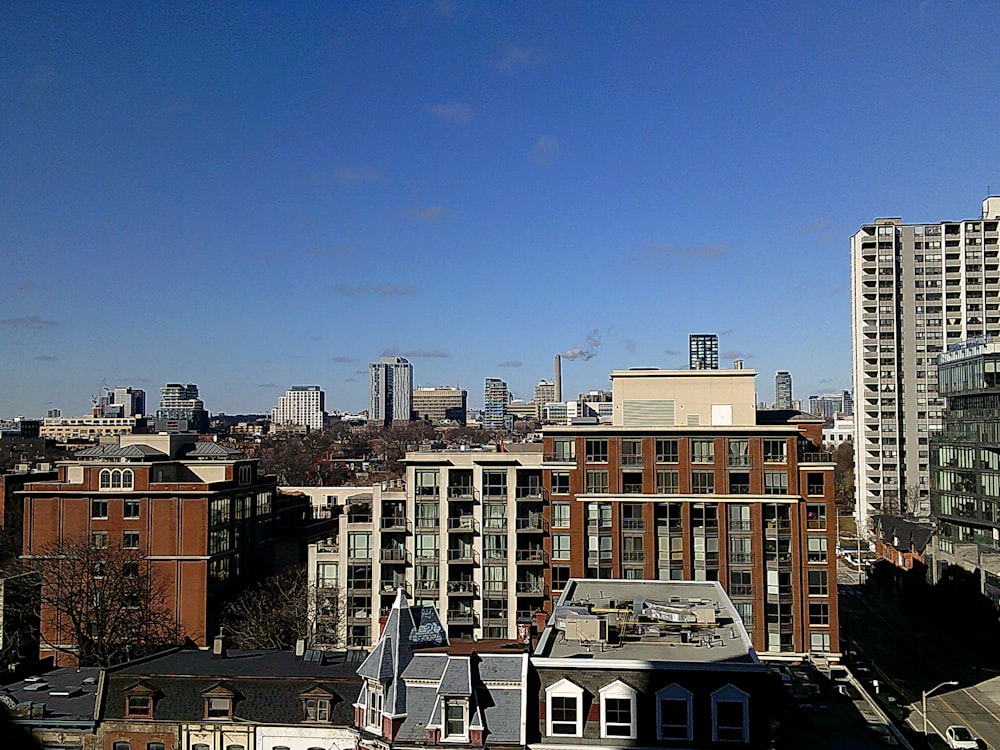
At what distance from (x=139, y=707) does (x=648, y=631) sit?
71.6 ft

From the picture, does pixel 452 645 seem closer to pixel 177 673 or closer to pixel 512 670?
pixel 512 670

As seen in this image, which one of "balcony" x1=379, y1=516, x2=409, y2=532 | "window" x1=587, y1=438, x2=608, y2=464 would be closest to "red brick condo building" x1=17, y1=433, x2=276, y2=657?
"balcony" x1=379, y1=516, x2=409, y2=532

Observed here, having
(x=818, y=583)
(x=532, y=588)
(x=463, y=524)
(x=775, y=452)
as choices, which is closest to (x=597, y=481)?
(x=532, y=588)

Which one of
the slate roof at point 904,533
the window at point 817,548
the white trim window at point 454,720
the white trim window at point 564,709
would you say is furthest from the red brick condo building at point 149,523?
the slate roof at point 904,533

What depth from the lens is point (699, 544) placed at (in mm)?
62125

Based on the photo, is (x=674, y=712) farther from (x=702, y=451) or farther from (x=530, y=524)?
(x=530, y=524)

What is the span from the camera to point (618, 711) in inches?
1216

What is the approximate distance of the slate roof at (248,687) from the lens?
3909 cm

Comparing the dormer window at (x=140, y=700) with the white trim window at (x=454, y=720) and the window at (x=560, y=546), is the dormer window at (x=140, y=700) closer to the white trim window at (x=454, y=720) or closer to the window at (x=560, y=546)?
the white trim window at (x=454, y=720)

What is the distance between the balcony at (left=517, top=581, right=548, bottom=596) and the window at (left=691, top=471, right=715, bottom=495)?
1242 cm

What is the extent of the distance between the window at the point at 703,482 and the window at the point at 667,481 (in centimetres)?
99

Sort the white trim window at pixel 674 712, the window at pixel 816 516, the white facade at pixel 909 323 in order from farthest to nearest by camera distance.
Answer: the white facade at pixel 909 323, the window at pixel 816 516, the white trim window at pixel 674 712

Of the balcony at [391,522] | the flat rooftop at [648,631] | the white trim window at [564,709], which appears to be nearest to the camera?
the white trim window at [564,709]

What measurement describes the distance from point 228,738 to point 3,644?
36.9 meters
